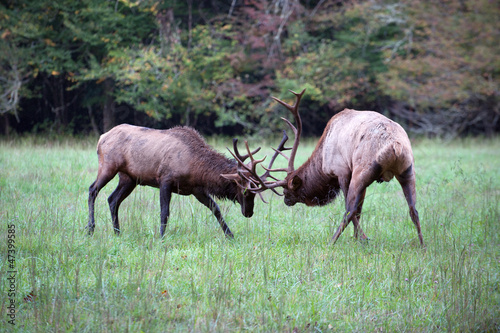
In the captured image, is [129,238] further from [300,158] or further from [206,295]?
[300,158]

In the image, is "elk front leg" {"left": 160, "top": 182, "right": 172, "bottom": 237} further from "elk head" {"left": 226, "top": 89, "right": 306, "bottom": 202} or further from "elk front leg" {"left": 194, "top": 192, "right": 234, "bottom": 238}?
"elk head" {"left": 226, "top": 89, "right": 306, "bottom": 202}

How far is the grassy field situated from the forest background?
35.0 feet

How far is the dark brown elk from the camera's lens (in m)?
5.70

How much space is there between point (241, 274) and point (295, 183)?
2217 millimetres

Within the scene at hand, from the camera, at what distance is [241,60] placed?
1811 cm

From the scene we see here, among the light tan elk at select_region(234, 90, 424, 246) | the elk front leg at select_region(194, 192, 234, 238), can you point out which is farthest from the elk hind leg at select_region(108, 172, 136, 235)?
the light tan elk at select_region(234, 90, 424, 246)

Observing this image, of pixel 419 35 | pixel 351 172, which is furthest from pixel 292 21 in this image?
pixel 351 172

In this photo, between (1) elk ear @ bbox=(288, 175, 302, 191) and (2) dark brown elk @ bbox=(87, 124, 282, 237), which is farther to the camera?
(1) elk ear @ bbox=(288, 175, 302, 191)

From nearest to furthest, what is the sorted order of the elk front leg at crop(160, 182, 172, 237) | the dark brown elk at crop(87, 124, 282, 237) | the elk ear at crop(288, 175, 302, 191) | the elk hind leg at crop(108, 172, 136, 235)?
the elk front leg at crop(160, 182, 172, 237) < the dark brown elk at crop(87, 124, 282, 237) < the elk hind leg at crop(108, 172, 136, 235) < the elk ear at crop(288, 175, 302, 191)

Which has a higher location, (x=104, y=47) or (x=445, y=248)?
(x=104, y=47)

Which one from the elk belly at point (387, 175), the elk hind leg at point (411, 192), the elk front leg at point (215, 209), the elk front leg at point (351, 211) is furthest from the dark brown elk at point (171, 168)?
the elk hind leg at point (411, 192)

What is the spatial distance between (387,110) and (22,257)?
17.9 m

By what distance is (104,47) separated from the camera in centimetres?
1767

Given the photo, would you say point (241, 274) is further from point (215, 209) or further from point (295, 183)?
point (295, 183)
